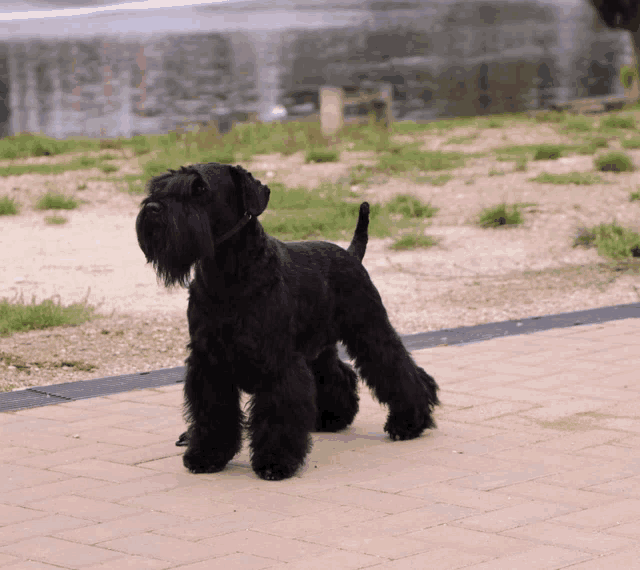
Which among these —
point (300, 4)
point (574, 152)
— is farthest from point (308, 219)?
point (300, 4)

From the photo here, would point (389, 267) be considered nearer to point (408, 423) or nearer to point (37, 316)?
point (37, 316)

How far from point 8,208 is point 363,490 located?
27.3 ft

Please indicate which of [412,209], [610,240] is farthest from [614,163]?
[610,240]

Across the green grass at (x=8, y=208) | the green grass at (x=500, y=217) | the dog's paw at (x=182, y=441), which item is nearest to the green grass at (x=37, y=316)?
the dog's paw at (x=182, y=441)

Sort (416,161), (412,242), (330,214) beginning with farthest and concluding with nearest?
(416,161) → (330,214) → (412,242)

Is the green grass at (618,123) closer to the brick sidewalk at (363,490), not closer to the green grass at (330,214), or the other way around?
the green grass at (330,214)

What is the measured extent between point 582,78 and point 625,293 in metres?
29.2

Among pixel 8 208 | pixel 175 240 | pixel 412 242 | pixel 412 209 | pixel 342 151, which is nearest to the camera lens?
pixel 175 240

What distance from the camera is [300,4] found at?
627 feet

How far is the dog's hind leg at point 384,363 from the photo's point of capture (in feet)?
15.1

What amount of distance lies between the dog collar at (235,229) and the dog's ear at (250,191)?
0.03 metres

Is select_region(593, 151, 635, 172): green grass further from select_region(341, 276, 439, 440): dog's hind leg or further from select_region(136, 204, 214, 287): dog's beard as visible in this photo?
select_region(136, 204, 214, 287): dog's beard

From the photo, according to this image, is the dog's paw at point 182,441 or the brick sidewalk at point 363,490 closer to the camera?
the brick sidewalk at point 363,490

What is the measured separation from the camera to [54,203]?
11656mm
